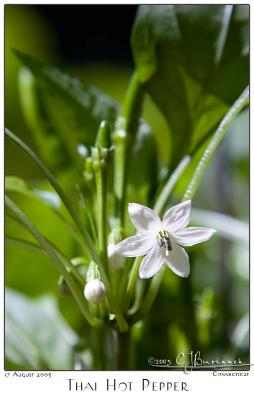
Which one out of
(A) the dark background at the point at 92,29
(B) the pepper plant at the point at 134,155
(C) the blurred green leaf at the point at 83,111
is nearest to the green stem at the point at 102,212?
(B) the pepper plant at the point at 134,155

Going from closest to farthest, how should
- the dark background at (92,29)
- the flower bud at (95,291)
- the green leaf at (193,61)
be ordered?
1. the flower bud at (95,291)
2. the green leaf at (193,61)
3. the dark background at (92,29)

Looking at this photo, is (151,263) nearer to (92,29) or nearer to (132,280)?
(132,280)

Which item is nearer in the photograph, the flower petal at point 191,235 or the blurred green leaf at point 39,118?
the flower petal at point 191,235

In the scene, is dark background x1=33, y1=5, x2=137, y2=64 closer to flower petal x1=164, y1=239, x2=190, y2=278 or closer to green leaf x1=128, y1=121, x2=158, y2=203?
green leaf x1=128, y1=121, x2=158, y2=203

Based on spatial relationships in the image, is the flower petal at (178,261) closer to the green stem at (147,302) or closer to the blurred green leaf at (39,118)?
the green stem at (147,302)

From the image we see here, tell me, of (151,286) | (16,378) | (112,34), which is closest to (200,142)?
(151,286)

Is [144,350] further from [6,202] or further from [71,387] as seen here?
[6,202]

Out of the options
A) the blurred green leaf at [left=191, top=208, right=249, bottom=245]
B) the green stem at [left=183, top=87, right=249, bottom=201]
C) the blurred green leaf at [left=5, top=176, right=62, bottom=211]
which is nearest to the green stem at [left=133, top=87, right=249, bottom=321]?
the green stem at [left=183, top=87, right=249, bottom=201]
